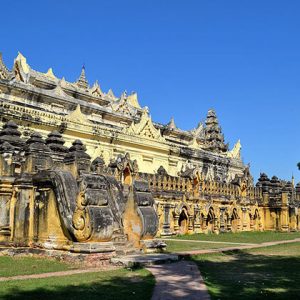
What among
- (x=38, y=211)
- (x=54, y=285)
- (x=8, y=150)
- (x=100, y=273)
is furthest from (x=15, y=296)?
(x=8, y=150)

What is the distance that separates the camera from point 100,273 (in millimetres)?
11961

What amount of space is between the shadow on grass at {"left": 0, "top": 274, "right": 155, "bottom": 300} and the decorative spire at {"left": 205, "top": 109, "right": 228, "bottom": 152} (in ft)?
178

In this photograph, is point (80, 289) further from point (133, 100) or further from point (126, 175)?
point (133, 100)

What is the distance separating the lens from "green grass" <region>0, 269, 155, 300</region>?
896cm

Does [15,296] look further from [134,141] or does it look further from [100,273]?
[134,141]

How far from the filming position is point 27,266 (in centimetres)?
1308

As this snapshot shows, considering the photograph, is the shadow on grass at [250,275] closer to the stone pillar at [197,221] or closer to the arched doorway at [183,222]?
the arched doorway at [183,222]

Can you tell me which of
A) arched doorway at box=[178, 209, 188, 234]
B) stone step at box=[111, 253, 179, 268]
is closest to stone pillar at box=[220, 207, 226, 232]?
arched doorway at box=[178, 209, 188, 234]

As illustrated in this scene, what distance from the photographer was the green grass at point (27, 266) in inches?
473

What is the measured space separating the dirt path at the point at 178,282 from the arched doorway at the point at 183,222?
17.1 meters

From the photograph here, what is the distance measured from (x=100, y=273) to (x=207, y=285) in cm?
299

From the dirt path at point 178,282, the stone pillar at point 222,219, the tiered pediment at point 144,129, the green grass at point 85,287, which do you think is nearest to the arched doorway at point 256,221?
Answer: the stone pillar at point 222,219

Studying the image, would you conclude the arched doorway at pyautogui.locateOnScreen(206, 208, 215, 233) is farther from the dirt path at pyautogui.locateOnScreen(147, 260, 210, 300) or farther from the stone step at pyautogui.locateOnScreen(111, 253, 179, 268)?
the dirt path at pyautogui.locateOnScreen(147, 260, 210, 300)

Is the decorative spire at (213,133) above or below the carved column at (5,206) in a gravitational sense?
above
